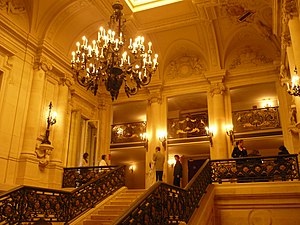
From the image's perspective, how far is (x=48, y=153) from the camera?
10.0 meters

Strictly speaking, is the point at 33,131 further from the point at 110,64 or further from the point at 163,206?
the point at 163,206

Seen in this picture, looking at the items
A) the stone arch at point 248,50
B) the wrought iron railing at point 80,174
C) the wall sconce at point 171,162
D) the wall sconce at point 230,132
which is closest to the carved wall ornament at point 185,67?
the stone arch at point 248,50

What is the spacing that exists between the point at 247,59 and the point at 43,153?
28.9 feet

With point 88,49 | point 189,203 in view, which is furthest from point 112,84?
point 189,203

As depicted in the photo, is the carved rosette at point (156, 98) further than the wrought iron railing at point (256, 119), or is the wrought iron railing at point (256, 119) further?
the carved rosette at point (156, 98)

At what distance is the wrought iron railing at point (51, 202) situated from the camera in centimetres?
597

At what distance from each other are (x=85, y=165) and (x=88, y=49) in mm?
5477

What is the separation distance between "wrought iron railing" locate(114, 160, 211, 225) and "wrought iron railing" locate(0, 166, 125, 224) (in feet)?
9.22

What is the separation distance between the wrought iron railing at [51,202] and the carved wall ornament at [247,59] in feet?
23.6

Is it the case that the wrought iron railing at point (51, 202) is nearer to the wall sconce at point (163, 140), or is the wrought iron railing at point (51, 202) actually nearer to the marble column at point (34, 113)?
the marble column at point (34, 113)

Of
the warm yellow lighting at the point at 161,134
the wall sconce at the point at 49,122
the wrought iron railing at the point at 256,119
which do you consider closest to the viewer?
the wall sconce at the point at 49,122

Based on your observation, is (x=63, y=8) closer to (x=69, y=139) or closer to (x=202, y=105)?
(x=69, y=139)

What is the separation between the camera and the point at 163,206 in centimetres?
498

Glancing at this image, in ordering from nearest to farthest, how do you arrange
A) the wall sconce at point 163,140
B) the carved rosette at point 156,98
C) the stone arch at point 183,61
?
the wall sconce at point 163,140, the stone arch at point 183,61, the carved rosette at point 156,98
